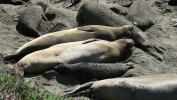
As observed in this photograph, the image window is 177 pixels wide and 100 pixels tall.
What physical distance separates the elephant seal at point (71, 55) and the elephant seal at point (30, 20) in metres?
1.18

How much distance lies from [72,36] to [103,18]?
58.6 inches

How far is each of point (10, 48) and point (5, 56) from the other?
19.2 inches

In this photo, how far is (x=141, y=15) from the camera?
10.3 meters

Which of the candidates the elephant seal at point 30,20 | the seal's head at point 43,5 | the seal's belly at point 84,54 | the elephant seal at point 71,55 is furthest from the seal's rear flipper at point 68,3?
the seal's belly at point 84,54

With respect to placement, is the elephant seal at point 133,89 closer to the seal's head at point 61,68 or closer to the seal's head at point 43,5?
the seal's head at point 61,68

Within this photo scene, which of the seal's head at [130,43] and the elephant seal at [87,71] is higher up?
the elephant seal at [87,71]

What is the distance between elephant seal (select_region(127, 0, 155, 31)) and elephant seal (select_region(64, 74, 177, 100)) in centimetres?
343

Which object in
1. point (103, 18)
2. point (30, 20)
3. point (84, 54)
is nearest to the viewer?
point (84, 54)

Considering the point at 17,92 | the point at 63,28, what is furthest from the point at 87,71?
the point at 17,92

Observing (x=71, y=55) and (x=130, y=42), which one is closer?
(x=71, y=55)

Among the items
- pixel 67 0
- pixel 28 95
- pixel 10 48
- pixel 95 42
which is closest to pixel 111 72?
pixel 95 42

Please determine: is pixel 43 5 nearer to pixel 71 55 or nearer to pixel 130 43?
pixel 130 43

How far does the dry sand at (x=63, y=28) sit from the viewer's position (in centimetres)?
716

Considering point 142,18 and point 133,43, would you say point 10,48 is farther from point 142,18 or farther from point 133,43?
point 142,18
